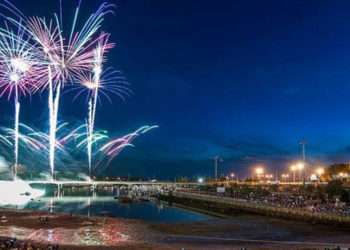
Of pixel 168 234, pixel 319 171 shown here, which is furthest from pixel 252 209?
pixel 319 171

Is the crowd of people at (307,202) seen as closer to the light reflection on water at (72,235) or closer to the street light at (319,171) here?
the light reflection on water at (72,235)

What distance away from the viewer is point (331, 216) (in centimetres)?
4731

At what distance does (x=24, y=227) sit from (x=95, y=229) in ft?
21.8

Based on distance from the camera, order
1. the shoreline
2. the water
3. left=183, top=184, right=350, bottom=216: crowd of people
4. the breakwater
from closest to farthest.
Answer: the shoreline < the breakwater < left=183, top=184, right=350, bottom=216: crowd of people < the water

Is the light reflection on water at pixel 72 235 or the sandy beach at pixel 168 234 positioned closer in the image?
the sandy beach at pixel 168 234

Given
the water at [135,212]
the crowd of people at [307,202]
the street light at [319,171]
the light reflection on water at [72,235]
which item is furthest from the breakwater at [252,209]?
the street light at [319,171]

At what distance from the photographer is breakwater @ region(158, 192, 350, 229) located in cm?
4731

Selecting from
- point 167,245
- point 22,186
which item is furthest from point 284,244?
point 22,186

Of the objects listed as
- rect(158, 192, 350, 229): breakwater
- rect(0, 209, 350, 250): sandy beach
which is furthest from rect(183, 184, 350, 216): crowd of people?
rect(0, 209, 350, 250): sandy beach

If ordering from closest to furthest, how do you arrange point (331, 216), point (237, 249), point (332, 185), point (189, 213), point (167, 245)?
point (237, 249) → point (167, 245) → point (331, 216) → point (332, 185) → point (189, 213)

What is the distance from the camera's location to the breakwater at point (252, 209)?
4731 centimetres

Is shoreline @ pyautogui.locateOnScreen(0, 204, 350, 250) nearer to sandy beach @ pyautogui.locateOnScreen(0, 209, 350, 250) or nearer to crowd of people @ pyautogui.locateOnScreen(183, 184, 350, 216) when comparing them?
sandy beach @ pyautogui.locateOnScreen(0, 209, 350, 250)

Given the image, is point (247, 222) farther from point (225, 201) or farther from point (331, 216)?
point (225, 201)

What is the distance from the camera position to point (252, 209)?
66.8 m
